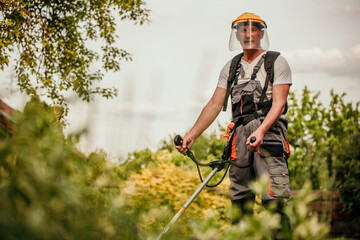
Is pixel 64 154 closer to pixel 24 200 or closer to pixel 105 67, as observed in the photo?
pixel 24 200

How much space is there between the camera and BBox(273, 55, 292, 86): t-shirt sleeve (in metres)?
3.38

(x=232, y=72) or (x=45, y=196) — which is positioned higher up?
(x=232, y=72)

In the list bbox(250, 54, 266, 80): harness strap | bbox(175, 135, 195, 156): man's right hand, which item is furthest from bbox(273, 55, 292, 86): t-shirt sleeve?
bbox(175, 135, 195, 156): man's right hand

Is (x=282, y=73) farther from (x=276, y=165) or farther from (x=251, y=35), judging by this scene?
(x=276, y=165)

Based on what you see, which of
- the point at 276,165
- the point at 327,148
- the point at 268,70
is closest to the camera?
the point at 276,165

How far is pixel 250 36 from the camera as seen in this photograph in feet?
12.1

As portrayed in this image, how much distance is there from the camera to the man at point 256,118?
329cm

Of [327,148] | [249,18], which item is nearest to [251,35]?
[249,18]

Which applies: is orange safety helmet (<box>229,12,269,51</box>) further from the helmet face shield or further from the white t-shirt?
the white t-shirt

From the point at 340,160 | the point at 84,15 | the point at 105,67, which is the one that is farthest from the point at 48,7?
→ the point at 340,160

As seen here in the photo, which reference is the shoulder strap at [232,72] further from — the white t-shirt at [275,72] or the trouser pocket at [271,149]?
the trouser pocket at [271,149]

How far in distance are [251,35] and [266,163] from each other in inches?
43.5

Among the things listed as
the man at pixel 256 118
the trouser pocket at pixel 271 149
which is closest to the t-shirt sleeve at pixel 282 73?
the man at pixel 256 118

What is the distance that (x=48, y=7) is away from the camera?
8.23 meters
